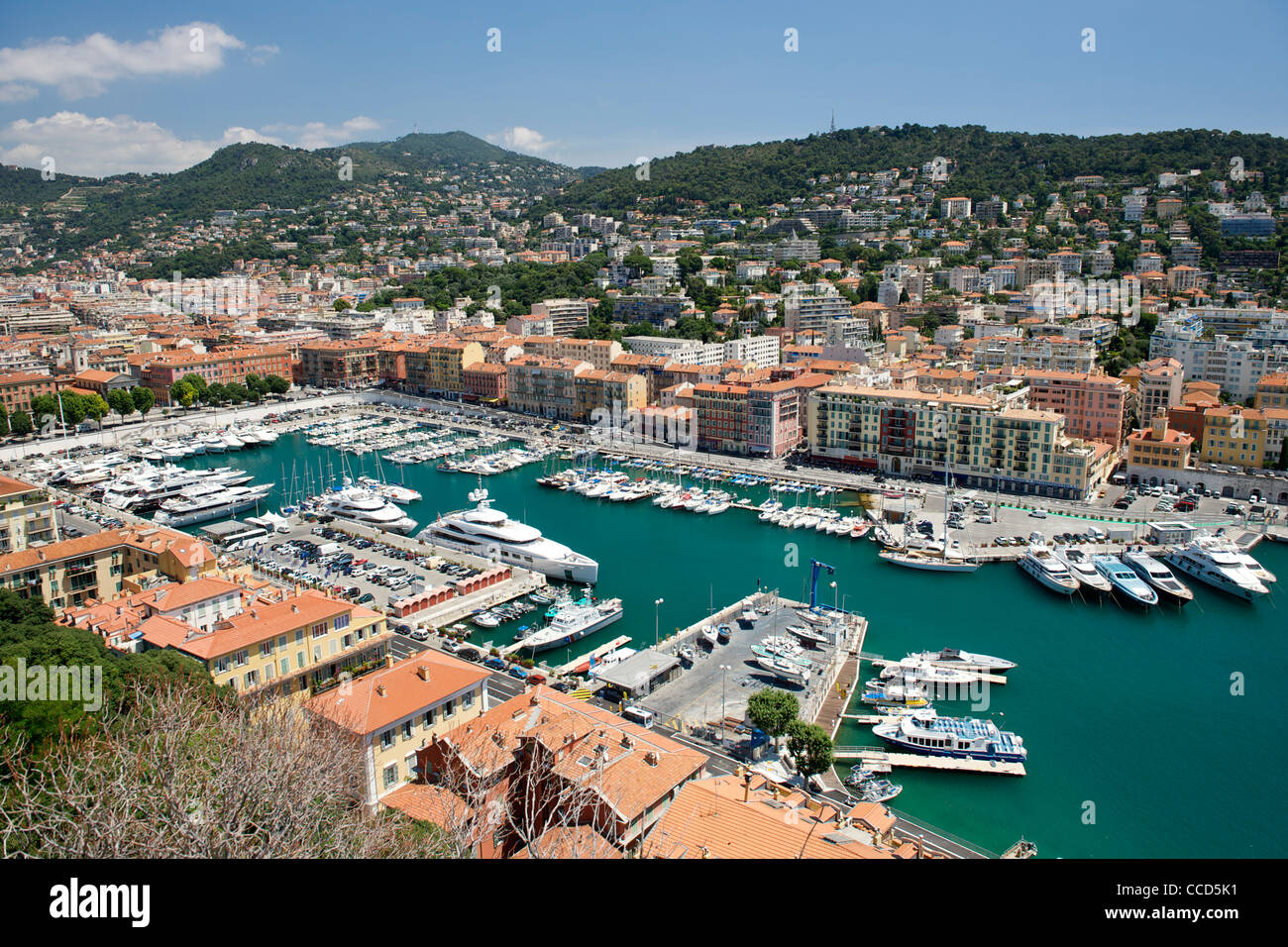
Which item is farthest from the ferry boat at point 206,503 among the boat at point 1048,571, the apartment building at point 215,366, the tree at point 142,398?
the boat at point 1048,571

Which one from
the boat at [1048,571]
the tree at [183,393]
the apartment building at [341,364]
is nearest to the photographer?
the boat at [1048,571]

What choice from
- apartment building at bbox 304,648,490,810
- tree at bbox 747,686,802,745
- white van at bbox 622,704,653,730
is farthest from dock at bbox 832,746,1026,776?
apartment building at bbox 304,648,490,810

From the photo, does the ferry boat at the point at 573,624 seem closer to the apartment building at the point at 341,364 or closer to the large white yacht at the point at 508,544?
the large white yacht at the point at 508,544

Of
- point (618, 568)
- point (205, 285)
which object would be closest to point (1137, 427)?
point (618, 568)

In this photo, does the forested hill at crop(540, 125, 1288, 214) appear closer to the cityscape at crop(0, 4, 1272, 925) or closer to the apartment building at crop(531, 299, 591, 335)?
the cityscape at crop(0, 4, 1272, 925)

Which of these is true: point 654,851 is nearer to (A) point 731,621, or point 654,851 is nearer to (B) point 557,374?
(A) point 731,621
